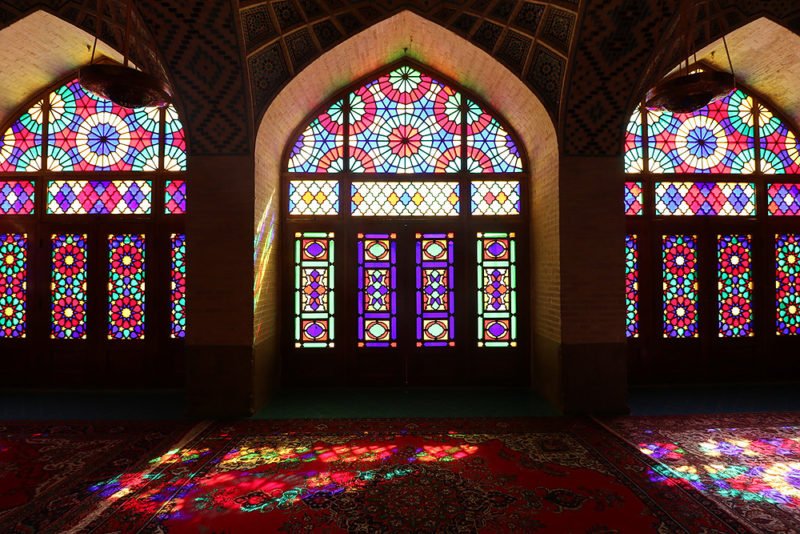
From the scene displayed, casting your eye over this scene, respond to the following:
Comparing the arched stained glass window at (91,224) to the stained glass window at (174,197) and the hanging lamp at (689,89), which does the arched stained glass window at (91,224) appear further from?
the hanging lamp at (689,89)

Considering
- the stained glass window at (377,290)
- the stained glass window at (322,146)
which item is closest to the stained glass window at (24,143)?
the stained glass window at (322,146)

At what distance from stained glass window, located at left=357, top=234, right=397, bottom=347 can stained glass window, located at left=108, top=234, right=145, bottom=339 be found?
108 inches

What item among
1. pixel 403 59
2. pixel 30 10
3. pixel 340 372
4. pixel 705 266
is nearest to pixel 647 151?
pixel 705 266

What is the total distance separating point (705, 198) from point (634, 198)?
0.95 m

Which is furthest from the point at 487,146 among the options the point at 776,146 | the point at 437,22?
the point at 776,146

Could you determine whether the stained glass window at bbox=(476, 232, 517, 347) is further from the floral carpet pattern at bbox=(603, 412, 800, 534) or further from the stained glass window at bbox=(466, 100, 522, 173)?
the floral carpet pattern at bbox=(603, 412, 800, 534)

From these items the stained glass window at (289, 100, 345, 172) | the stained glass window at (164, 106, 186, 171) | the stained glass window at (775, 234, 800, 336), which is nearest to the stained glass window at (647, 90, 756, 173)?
the stained glass window at (775, 234, 800, 336)

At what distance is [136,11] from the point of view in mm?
4059

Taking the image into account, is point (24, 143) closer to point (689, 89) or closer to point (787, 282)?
point (689, 89)

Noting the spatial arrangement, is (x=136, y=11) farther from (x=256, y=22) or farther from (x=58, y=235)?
(x=58, y=235)

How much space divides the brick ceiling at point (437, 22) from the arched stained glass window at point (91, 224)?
1.33 m

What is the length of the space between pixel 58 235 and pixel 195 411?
3099 mm

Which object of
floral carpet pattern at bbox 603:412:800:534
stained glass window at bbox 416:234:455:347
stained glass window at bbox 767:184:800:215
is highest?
stained glass window at bbox 767:184:800:215

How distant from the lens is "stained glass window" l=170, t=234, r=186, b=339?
219 inches
